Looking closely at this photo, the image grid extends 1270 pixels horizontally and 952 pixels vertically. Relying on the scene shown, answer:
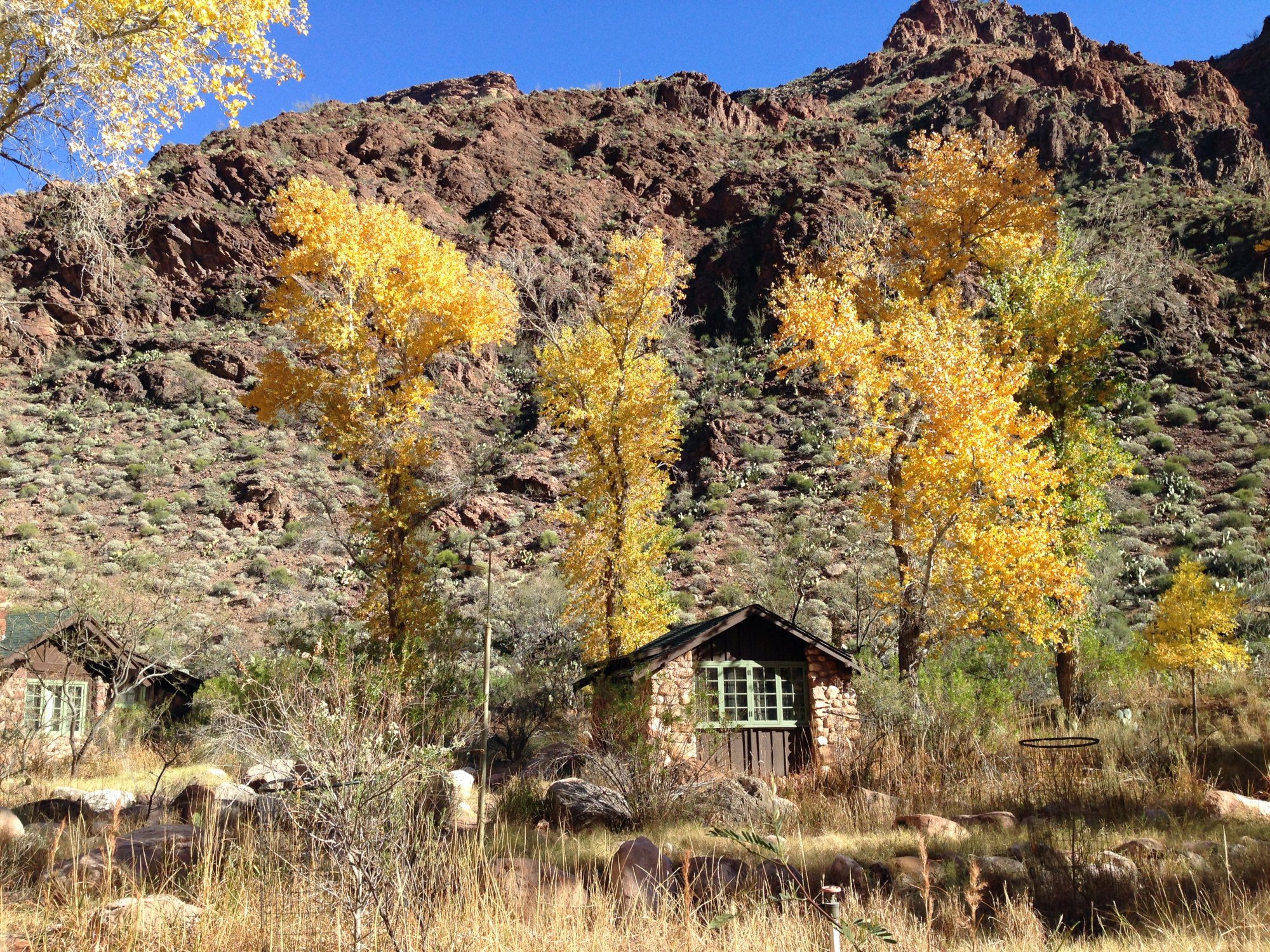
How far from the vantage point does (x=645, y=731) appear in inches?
543

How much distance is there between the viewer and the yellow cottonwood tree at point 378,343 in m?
17.6

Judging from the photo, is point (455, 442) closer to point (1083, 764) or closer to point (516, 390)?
point (516, 390)

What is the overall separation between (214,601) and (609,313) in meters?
21.5

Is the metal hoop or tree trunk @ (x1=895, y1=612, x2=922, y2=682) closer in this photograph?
the metal hoop

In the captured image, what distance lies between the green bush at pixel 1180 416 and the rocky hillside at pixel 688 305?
0.43ft

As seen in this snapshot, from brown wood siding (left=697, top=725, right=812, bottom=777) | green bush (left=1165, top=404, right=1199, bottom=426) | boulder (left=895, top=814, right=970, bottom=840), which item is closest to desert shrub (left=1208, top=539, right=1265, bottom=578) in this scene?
green bush (left=1165, top=404, right=1199, bottom=426)

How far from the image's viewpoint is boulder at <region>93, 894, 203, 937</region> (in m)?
4.82

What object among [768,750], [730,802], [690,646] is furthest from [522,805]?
[768,750]

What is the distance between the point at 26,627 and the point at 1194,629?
1070 inches

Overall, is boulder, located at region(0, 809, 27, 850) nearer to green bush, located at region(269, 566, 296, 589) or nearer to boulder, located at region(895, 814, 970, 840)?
boulder, located at region(895, 814, 970, 840)

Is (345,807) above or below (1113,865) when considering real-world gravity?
above

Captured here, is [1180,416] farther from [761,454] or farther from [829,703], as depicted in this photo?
[829,703]

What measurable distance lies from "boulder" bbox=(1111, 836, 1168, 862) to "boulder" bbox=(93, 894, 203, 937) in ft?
25.0

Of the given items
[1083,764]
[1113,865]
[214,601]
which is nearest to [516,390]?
[214,601]
